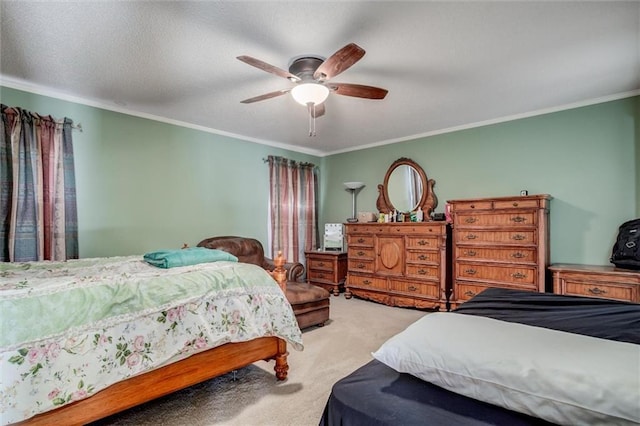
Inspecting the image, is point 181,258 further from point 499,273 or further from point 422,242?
point 499,273

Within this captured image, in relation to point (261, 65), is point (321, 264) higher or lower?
lower

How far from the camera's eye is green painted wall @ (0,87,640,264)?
10.7 feet

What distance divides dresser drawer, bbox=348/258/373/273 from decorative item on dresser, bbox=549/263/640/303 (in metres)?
2.18

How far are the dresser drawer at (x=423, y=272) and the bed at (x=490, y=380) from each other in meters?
2.80

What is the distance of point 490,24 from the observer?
2.08 m

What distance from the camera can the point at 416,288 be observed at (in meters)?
4.16

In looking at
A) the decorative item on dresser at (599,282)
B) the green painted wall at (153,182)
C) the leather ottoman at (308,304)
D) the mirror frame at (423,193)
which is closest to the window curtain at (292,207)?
the green painted wall at (153,182)

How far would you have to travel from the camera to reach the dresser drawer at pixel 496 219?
339cm

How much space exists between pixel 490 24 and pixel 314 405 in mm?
2780

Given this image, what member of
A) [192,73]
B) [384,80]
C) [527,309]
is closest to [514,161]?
[384,80]

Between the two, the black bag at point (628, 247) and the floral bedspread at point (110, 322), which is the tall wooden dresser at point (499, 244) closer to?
the black bag at point (628, 247)

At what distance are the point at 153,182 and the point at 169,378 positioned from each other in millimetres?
2642

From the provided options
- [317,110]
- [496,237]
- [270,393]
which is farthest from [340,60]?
[496,237]

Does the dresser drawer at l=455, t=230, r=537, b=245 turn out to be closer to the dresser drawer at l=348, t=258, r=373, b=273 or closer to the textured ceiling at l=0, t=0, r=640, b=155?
the dresser drawer at l=348, t=258, r=373, b=273
